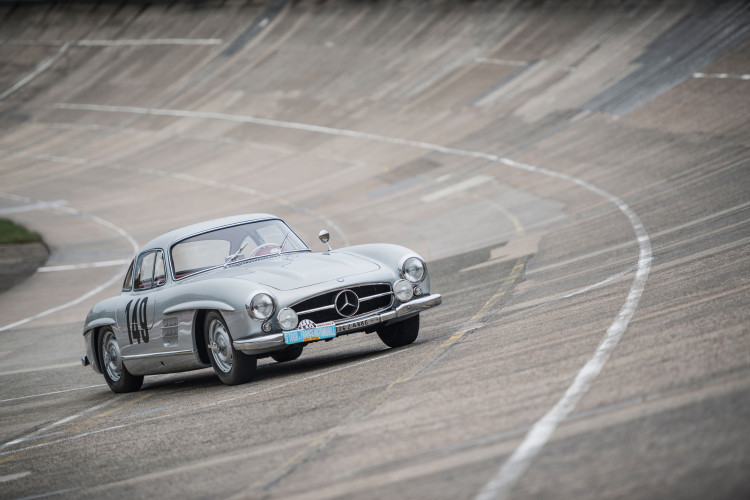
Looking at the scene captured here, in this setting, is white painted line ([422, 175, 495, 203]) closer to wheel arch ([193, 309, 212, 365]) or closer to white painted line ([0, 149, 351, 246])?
white painted line ([0, 149, 351, 246])

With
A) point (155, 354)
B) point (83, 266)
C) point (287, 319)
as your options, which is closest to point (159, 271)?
point (155, 354)

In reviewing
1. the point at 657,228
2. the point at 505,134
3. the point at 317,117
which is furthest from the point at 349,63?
the point at 657,228

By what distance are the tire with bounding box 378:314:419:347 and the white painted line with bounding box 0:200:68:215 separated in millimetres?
25812

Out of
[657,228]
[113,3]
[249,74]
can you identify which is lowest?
[657,228]

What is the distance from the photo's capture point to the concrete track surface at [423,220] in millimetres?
5746

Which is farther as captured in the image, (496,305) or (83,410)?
(496,305)

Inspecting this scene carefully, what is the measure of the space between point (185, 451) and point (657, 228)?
9221 millimetres

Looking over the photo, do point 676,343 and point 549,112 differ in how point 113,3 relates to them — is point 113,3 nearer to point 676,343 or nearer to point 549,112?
point 549,112

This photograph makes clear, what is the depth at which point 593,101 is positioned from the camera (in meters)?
31.1

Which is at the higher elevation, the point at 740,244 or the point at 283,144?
the point at 283,144

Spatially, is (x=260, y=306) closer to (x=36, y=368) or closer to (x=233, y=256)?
(x=233, y=256)

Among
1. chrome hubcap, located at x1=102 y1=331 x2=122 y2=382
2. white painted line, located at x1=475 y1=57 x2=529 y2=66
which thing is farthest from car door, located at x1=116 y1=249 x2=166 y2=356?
white painted line, located at x1=475 y1=57 x2=529 y2=66

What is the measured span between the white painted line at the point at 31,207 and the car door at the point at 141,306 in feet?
78.6

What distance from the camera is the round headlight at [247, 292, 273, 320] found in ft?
30.2
